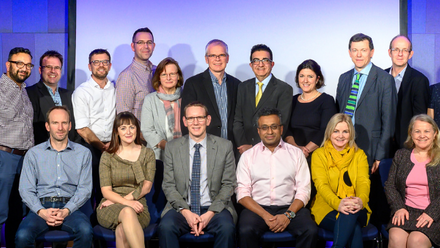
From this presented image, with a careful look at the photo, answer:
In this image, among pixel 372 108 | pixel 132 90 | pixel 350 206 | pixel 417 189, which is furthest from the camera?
pixel 132 90

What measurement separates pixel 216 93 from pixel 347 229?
1746mm

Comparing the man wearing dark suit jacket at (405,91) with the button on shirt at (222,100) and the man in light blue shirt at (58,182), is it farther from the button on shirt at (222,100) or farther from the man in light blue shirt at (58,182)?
the man in light blue shirt at (58,182)

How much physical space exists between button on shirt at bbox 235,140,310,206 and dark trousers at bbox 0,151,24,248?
1.87 meters

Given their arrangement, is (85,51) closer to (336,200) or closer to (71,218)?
(71,218)

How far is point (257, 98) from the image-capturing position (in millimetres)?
4285

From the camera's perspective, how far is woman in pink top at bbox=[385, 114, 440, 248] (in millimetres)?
3416

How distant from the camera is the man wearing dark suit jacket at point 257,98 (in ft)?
13.7

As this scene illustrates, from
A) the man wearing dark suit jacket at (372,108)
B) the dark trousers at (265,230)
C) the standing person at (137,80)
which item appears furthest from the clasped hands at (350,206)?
the standing person at (137,80)

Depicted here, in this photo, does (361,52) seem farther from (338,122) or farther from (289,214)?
(289,214)

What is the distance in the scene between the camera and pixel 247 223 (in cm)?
346

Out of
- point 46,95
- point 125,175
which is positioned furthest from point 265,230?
point 46,95

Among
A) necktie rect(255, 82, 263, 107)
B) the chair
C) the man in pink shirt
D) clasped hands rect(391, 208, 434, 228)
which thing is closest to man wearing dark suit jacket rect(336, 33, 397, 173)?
clasped hands rect(391, 208, 434, 228)

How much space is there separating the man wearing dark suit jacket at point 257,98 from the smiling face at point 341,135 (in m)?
0.51

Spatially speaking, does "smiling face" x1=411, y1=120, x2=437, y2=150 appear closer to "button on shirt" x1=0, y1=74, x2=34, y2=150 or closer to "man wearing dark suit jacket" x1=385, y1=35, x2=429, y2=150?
"man wearing dark suit jacket" x1=385, y1=35, x2=429, y2=150
